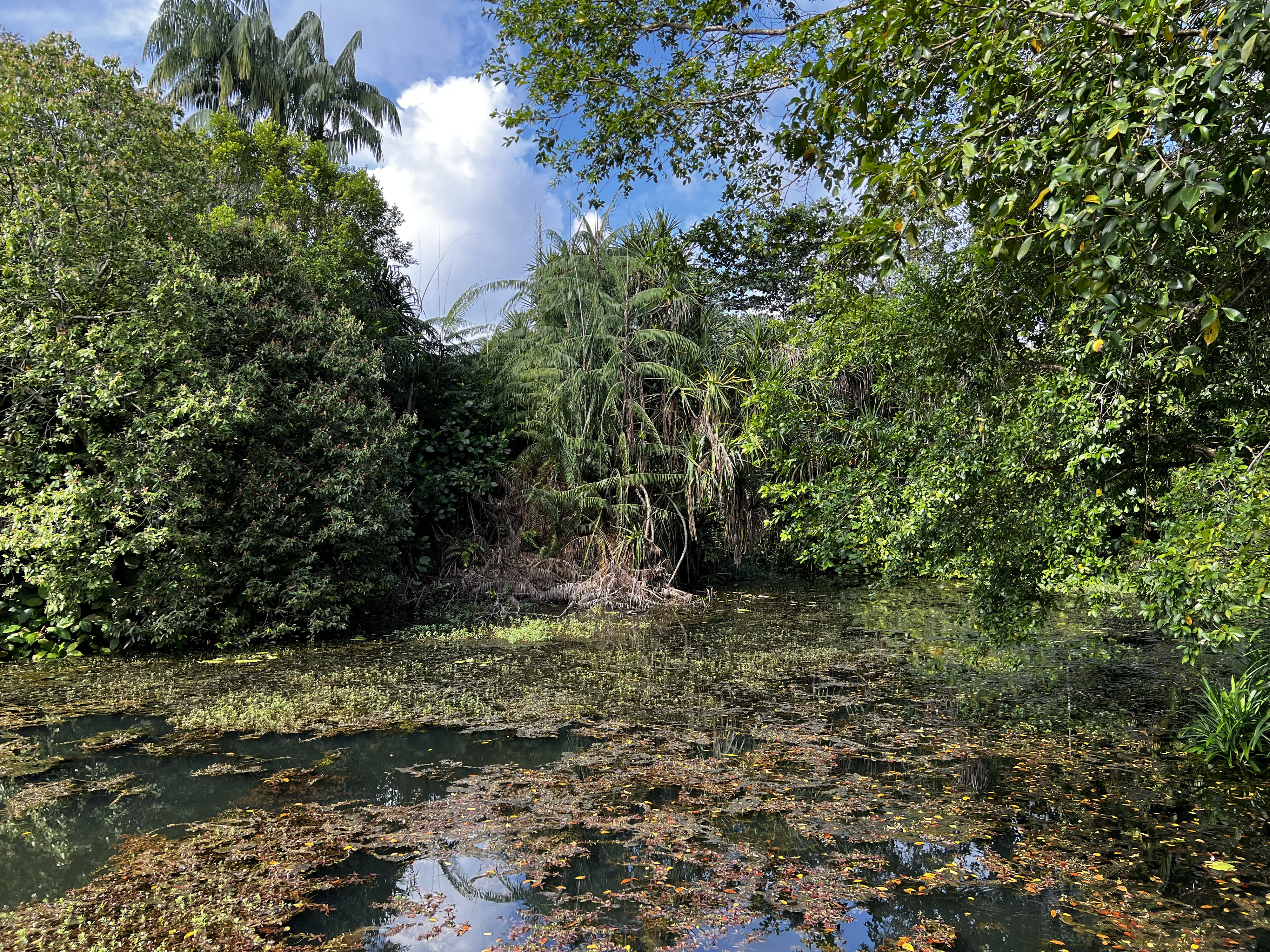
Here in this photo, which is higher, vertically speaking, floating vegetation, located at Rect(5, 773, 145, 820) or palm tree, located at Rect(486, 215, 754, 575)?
palm tree, located at Rect(486, 215, 754, 575)

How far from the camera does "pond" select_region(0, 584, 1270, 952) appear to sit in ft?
9.32

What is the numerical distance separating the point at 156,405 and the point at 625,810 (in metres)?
6.08

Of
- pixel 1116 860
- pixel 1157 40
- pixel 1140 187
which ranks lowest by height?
pixel 1116 860

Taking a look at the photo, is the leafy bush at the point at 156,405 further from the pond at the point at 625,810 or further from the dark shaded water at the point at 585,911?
the dark shaded water at the point at 585,911

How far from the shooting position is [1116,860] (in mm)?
3287

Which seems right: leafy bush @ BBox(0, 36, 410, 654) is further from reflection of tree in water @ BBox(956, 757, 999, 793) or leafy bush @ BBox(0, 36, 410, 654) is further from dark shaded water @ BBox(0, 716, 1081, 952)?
reflection of tree in water @ BBox(956, 757, 999, 793)

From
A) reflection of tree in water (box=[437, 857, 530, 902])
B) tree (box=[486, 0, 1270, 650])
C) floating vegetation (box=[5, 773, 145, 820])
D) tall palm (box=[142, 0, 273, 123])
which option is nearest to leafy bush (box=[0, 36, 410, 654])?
floating vegetation (box=[5, 773, 145, 820])

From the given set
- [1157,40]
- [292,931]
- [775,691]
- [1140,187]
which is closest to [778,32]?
[1157,40]

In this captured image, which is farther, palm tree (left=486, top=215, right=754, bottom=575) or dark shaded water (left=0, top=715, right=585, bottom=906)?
palm tree (left=486, top=215, right=754, bottom=575)

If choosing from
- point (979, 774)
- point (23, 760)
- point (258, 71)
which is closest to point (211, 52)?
point (258, 71)

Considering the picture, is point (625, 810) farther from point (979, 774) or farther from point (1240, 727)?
point (1240, 727)

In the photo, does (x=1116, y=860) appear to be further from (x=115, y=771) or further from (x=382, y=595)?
(x=382, y=595)

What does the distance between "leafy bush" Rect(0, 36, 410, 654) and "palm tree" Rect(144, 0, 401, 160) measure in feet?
34.1

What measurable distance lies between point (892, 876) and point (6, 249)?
27.8 ft
